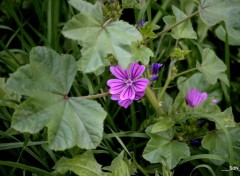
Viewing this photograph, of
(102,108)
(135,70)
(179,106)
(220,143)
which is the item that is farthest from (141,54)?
(220,143)

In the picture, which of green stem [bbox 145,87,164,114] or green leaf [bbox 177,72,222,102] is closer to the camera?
green stem [bbox 145,87,164,114]

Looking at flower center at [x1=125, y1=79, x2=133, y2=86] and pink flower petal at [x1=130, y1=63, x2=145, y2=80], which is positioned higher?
pink flower petal at [x1=130, y1=63, x2=145, y2=80]

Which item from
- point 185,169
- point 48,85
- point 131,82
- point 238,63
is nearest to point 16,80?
point 48,85

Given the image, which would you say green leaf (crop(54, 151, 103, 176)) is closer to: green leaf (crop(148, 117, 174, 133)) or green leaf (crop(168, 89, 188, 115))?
green leaf (crop(148, 117, 174, 133))

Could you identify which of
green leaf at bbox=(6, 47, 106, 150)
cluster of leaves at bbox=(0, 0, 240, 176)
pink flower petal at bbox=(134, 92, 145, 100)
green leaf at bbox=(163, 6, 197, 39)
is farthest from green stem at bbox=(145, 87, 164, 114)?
green leaf at bbox=(6, 47, 106, 150)

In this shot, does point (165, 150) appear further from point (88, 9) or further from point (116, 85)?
point (88, 9)

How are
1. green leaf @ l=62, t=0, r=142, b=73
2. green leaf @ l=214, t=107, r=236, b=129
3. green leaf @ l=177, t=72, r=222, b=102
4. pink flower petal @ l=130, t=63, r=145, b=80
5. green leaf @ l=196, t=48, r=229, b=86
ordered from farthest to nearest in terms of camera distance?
green leaf @ l=177, t=72, r=222, b=102 → green leaf @ l=196, t=48, r=229, b=86 → green leaf @ l=214, t=107, r=236, b=129 → pink flower petal @ l=130, t=63, r=145, b=80 → green leaf @ l=62, t=0, r=142, b=73

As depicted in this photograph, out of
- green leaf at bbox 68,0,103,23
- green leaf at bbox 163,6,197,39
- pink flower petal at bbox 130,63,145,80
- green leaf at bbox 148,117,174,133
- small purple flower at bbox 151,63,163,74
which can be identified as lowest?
green leaf at bbox 148,117,174,133
